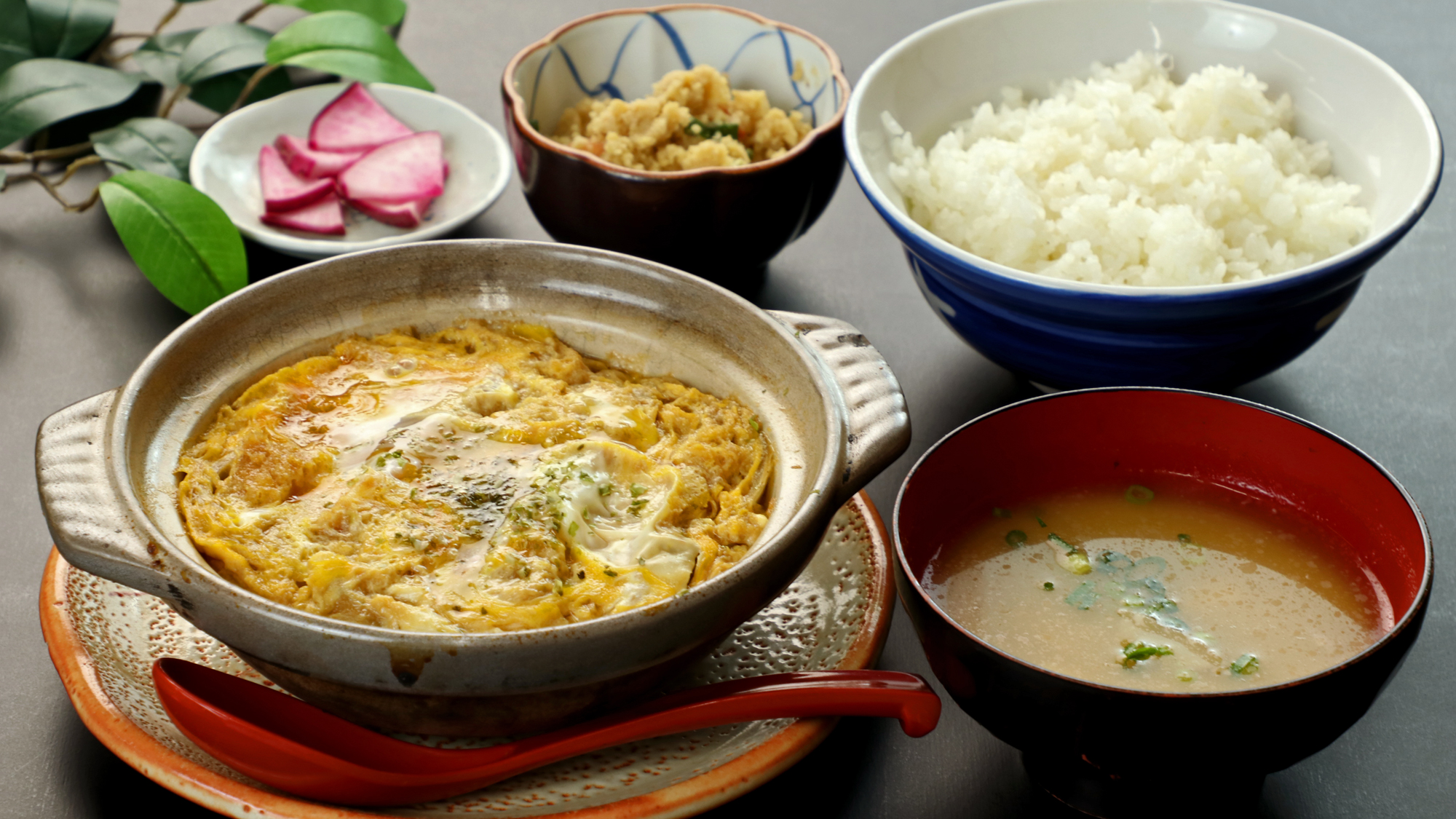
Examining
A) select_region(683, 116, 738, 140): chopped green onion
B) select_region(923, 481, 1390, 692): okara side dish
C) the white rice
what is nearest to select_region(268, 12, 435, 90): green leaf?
select_region(683, 116, 738, 140): chopped green onion

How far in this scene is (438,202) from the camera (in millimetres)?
2752

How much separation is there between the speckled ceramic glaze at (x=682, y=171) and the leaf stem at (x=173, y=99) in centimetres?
98

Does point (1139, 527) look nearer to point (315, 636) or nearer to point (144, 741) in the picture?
point (315, 636)

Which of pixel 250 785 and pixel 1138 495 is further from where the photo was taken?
pixel 1138 495

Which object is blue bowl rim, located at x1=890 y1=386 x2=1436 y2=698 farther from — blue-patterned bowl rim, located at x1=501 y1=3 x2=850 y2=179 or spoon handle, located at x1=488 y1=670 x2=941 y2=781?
blue-patterned bowl rim, located at x1=501 y1=3 x2=850 y2=179

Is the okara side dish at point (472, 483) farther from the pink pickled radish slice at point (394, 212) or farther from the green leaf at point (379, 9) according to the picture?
the green leaf at point (379, 9)

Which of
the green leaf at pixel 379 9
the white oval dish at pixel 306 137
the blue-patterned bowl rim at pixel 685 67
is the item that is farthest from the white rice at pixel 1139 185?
the green leaf at pixel 379 9

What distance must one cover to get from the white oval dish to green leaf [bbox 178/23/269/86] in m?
0.16

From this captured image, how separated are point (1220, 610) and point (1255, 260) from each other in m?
0.90

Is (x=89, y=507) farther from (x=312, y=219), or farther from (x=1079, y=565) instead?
(x=312, y=219)

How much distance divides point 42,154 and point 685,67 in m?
1.46

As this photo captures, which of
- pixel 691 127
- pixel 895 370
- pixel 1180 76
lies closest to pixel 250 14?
pixel 691 127

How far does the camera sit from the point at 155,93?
A: 319 cm

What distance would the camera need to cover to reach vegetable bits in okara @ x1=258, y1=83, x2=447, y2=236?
2.61 metres
